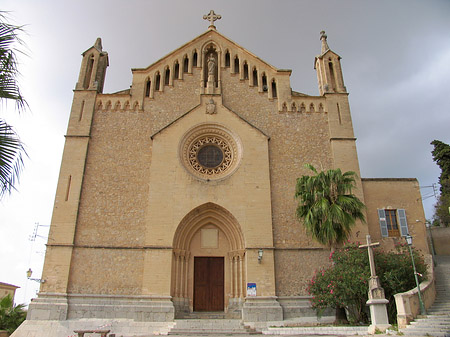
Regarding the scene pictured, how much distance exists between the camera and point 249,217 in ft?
59.3

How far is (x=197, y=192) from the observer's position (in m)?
18.5

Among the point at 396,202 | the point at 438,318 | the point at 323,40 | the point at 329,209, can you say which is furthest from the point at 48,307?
the point at 323,40

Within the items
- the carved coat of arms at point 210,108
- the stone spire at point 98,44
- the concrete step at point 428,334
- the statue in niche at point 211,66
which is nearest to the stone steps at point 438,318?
the concrete step at point 428,334

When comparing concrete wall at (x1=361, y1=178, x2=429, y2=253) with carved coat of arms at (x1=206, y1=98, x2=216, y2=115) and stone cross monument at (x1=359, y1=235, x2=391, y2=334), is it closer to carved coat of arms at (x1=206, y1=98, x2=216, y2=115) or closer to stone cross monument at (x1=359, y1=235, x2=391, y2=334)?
stone cross monument at (x1=359, y1=235, x2=391, y2=334)

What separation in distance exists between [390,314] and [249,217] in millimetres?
7407

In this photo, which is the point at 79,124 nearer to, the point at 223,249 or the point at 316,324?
the point at 223,249

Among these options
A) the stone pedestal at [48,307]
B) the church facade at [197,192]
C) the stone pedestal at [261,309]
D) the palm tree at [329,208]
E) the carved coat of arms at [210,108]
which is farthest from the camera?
the carved coat of arms at [210,108]

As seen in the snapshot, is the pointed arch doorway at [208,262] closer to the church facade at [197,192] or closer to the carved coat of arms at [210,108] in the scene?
the church facade at [197,192]

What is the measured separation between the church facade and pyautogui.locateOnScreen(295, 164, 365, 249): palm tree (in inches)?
62.8

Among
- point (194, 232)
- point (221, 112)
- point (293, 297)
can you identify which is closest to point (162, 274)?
point (194, 232)

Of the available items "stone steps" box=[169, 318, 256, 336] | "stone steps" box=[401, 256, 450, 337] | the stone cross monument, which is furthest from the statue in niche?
"stone steps" box=[401, 256, 450, 337]

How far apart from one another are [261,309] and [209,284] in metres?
3.24

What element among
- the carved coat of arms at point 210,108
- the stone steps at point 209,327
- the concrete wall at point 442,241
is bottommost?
the stone steps at point 209,327

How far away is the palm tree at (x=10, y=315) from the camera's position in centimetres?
1659
